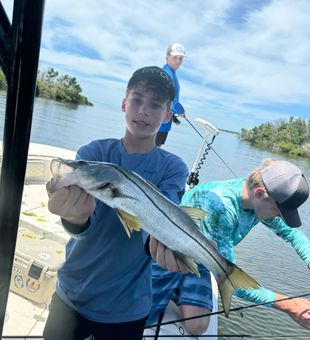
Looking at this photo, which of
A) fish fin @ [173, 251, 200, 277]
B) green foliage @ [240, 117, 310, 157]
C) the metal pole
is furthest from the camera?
green foliage @ [240, 117, 310, 157]

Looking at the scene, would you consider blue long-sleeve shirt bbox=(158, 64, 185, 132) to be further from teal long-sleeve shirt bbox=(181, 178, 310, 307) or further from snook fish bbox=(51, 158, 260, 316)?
snook fish bbox=(51, 158, 260, 316)

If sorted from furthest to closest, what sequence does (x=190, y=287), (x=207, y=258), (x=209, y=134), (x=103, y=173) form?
1. (x=209, y=134)
2. (x=190, y=287)
3. (x=207, y=258)
4. (x=103, y=173)

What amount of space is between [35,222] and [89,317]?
2.01 meters

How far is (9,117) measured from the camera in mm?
950

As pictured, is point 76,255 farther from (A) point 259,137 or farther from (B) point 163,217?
(A) point 259,137

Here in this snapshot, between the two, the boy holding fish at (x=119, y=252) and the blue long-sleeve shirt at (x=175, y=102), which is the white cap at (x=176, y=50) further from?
the boy holding fish at (x=119, y=252)

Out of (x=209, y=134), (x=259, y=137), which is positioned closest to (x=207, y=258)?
(x=209, y=134)

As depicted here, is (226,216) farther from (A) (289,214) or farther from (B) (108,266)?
(B) (108,266)

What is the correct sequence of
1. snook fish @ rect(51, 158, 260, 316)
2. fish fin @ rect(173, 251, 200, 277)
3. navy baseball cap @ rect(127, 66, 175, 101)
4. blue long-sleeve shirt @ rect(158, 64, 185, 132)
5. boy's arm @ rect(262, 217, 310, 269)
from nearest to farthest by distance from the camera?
snook fish @ rect(51, 158, 260, 316) → fish fin @ rect(173, 251, 200, 277) → navy baseball cap @ rect(127, 66, 175, 101) → boy's arm @ rect(262, 217, 310, 269) → blue long-sleeve shirt @ rect(158, 64, 185, 132)

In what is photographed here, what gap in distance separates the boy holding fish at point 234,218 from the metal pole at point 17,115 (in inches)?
70.4

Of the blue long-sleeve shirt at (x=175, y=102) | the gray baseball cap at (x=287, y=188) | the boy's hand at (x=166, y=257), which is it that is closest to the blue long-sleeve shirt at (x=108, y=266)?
the boy's hand at (x=166, y=257)

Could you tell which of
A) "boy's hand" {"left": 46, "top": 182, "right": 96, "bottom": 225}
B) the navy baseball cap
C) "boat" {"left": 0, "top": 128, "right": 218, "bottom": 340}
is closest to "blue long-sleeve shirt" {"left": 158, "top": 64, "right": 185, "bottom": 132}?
"boat" {"left": 0, "top": 128, "right": 218, "bottom": 340}

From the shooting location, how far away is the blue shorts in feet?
8.99

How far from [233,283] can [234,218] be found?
112 centimetres
